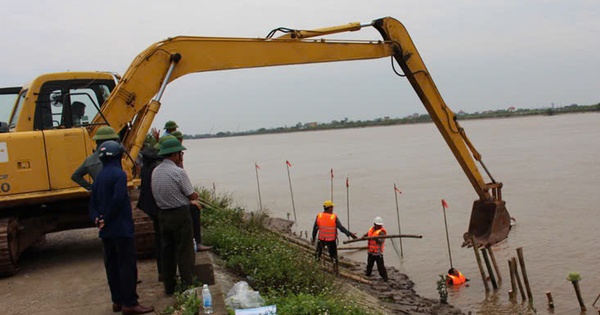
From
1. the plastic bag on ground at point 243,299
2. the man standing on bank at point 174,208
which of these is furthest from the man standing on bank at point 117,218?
the plastic bag on ground at point 243,299

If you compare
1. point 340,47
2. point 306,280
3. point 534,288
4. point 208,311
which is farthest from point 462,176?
point 208,311

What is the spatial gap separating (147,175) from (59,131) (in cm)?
198

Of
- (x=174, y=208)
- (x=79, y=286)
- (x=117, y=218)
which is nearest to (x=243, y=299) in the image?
(x=174, y=208)

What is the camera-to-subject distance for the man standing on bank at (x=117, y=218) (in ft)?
19.3

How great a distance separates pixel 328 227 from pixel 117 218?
269 inches

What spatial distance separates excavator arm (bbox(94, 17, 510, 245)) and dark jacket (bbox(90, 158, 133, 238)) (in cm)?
240

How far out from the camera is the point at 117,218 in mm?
5922

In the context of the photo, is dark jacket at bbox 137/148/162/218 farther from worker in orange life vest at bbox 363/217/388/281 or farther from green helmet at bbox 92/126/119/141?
worker in orange life vest at bbox 363/217/388/281

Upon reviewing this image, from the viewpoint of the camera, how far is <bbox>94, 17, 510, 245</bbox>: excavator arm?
8562mm

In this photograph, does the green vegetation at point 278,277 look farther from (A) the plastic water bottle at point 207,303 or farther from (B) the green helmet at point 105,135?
(B) the green helmet at point 105,135

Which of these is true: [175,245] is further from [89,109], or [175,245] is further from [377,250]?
[377,250]

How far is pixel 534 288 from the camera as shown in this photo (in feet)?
39.8

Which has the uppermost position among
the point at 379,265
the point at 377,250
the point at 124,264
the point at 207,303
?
the point at 124,264

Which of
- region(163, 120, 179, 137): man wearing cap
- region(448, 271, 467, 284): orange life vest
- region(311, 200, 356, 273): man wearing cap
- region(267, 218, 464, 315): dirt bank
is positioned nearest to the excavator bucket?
region(267, 218, 464, 315): dirt bank
